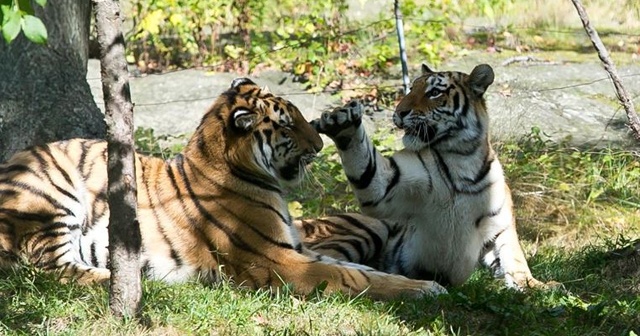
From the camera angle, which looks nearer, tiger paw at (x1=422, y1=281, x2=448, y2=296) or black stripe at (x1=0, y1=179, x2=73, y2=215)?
tiger paw at (x1=422, y1=281, x2=448, y2=296)

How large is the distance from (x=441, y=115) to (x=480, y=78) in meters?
0.35

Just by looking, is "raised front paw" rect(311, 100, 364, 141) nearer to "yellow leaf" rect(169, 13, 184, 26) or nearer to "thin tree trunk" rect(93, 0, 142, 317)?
"thin tree trunk" rect(93, 0, 142, 317)

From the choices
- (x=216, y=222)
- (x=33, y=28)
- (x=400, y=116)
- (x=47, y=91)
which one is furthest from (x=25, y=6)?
(x=47, y=91)

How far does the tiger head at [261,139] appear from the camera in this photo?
5477 mm

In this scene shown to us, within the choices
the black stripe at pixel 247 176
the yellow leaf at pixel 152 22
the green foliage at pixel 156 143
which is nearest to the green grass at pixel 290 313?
the black stripe at pixel 247 176

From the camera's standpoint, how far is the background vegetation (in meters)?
4.55

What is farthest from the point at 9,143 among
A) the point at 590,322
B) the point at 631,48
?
the point at 631,48

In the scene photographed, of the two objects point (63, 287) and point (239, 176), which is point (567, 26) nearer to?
point (239, 176)

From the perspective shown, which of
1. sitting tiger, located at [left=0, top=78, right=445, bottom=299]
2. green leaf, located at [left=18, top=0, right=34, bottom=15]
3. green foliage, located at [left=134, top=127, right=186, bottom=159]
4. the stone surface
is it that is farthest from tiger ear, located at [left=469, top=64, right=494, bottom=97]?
green leaf, located at [left=18, top=0, right=34, bottom=15]

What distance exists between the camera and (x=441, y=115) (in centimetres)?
593

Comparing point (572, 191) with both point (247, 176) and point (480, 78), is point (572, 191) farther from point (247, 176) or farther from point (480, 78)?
point (247, 176)

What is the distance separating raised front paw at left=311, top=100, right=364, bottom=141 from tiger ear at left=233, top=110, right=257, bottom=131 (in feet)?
1.28

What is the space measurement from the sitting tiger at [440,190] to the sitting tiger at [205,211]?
49 cm

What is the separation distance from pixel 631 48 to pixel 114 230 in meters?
9.93
